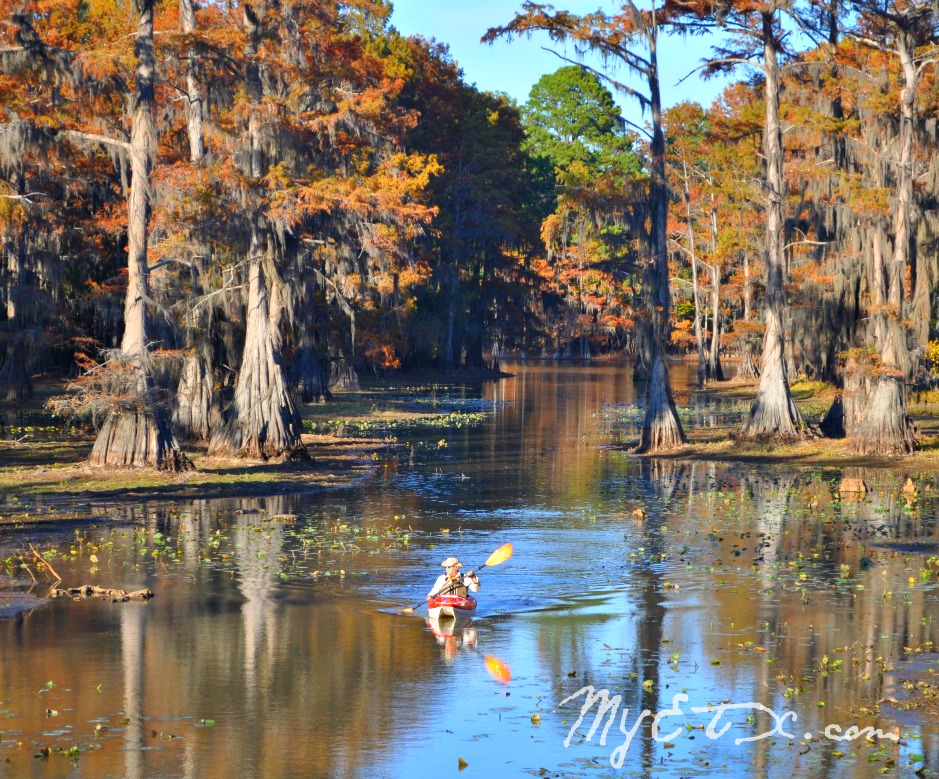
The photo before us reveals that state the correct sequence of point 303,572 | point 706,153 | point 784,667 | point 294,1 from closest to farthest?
1. point 784,667
2. point 303,572
3. point 294,1
4. point 706,153

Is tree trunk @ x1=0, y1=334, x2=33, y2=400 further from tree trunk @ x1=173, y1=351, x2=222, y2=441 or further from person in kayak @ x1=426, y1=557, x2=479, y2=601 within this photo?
person in kayak @ x1=426, y1=557, x2=479, y2=601

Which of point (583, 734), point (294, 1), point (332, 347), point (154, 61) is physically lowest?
point (583, 734)

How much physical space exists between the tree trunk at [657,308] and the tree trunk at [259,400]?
935 centimetres

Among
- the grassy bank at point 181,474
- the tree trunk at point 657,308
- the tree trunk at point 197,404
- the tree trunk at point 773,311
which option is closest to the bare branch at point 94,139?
the grassy bank at point 181,474

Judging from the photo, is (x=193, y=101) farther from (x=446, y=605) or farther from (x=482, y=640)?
(x=482, y=640)

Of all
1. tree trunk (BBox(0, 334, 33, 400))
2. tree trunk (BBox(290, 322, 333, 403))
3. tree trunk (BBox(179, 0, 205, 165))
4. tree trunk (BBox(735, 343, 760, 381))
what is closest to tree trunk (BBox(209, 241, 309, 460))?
tree trunk (BBox(179, 0, 205, 165))

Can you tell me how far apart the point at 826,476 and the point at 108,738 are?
69.9ft

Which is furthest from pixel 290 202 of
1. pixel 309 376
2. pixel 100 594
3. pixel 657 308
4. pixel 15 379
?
A: pixel 309 376

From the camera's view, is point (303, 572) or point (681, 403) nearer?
point (303, 572)

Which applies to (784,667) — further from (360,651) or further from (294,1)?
(294,1)

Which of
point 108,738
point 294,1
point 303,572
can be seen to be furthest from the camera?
point 294,1

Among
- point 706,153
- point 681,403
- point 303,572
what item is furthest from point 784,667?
point 706,153

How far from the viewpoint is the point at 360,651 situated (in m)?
13.4

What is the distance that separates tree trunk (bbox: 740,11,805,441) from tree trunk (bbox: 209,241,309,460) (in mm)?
12132
